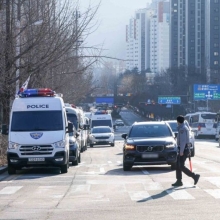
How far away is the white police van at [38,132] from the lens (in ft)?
75.6

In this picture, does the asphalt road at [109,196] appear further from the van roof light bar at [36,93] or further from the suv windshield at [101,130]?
the suv windshield at [101,130]

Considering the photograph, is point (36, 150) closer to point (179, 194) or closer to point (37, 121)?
point (37, 121)

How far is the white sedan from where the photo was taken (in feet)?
A: 172

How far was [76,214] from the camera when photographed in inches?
501

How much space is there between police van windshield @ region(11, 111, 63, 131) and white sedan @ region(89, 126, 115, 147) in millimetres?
28348

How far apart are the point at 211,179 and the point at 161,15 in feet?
585

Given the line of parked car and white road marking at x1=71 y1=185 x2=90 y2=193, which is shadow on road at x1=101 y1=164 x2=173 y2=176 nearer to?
the line of parked car

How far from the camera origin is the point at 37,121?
23.9m

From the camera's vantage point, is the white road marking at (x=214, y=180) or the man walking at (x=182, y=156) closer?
the man walking at (x=182, y=156)

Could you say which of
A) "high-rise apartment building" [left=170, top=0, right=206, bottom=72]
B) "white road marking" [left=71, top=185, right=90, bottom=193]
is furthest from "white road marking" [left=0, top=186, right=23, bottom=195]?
"high-rise apartment building" [left=170, top=0, right=206, bottom=72]

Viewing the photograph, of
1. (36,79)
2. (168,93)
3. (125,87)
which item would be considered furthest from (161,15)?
(36,79)

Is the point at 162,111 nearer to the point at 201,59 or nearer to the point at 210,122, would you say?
the point at 210,122

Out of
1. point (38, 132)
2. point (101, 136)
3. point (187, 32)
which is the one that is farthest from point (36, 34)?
point (187, 32)

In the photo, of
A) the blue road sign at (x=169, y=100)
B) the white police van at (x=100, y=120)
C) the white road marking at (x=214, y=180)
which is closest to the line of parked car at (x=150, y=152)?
the white road marking at (x=214, y=180)
